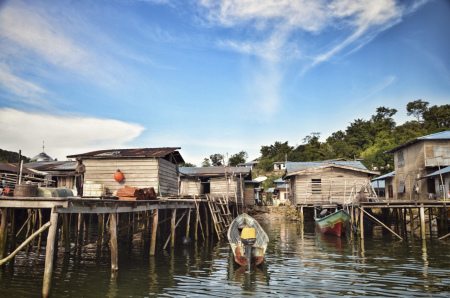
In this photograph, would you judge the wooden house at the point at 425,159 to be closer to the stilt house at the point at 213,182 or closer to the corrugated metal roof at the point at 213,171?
the corrugated metal roof at the point at 213,171

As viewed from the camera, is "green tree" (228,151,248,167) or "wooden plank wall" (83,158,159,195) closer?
"wooden plank wall" (83,158,159,195)

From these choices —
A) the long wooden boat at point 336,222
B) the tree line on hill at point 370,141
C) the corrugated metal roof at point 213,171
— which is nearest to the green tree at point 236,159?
the tree line on hill at point 370,141

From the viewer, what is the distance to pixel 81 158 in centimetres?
1991

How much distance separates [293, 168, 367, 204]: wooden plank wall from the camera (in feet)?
102

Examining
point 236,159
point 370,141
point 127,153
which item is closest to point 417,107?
point 370,141

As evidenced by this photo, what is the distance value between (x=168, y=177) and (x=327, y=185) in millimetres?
17098

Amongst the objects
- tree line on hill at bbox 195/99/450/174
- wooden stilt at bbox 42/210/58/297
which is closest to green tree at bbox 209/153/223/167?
tree line on hill at bbox 195/99/450/174

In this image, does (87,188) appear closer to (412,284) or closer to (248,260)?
(248,260)

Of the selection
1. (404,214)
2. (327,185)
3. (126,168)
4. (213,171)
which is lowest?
(404,214)

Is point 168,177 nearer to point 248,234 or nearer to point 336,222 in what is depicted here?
point 248,234

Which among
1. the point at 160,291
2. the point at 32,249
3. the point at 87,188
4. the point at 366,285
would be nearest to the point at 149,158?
the point at 87,188

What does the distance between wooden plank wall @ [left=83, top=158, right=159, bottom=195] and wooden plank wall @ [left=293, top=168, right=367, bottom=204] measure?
16.6 meters

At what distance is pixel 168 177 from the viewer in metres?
21.8

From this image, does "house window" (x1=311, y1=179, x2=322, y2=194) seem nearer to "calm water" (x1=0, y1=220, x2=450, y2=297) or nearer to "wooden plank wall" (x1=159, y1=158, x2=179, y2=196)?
"calm water" (x1=0, y1=220, x2=450, y2=297)
